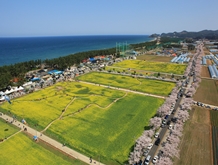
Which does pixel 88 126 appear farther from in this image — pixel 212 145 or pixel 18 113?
pixel 212 145

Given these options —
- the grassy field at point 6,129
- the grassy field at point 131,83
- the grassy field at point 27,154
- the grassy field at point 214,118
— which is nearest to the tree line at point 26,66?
the grassy field at point 131,83

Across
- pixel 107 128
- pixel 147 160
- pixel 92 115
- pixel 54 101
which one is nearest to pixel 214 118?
pixel 147 160

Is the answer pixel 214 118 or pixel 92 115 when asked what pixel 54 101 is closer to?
pixel 92 115

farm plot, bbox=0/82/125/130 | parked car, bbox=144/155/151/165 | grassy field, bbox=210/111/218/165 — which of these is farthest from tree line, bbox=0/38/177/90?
grassy field, bbox=210/111/218/165

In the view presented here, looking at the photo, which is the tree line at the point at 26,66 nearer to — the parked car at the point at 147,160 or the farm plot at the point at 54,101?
the farm plot at the point at 54,101

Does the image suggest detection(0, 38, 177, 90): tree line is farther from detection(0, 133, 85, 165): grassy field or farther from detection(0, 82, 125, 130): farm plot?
detection(0, 133, 85, 165): grassy field
